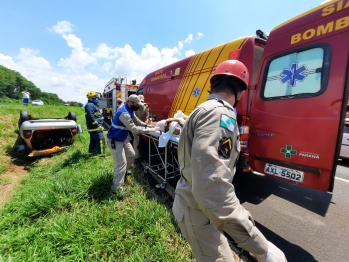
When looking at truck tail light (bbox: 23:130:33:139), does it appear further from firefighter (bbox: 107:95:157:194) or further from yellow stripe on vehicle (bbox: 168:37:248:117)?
yellow stripe on vehicle (bbox: 168:37:248:117)

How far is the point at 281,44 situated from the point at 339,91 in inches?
39.6

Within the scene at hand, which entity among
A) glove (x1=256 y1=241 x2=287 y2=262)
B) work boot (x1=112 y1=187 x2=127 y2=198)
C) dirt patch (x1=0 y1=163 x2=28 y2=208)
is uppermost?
glove (x1=256 y1=241 x2=287 y2=262)

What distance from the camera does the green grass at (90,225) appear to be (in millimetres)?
1812

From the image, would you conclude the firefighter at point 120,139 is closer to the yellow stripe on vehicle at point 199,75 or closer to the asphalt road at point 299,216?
the yellow stripe on vehicle at point 199,75

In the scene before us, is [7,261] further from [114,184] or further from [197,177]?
[197,177]

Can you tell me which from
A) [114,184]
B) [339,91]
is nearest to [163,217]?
[114,184]

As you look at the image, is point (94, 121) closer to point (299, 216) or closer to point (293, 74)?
point (293, 74)

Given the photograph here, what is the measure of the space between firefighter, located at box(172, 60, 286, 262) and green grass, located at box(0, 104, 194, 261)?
0.96 meters

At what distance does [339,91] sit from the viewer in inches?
73.2

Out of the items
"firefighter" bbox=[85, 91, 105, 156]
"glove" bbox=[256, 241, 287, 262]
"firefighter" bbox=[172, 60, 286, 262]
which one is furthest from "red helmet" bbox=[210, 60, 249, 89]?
"firefighter" bbox=[85, 91, 105, 156]

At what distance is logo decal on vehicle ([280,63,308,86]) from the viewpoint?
2.19 meters

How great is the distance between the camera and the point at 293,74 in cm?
227

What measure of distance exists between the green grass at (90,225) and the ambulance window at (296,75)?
229 cm

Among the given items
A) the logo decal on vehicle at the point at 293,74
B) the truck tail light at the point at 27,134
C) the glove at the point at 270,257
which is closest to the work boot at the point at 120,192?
the glove at the point at 270,257
